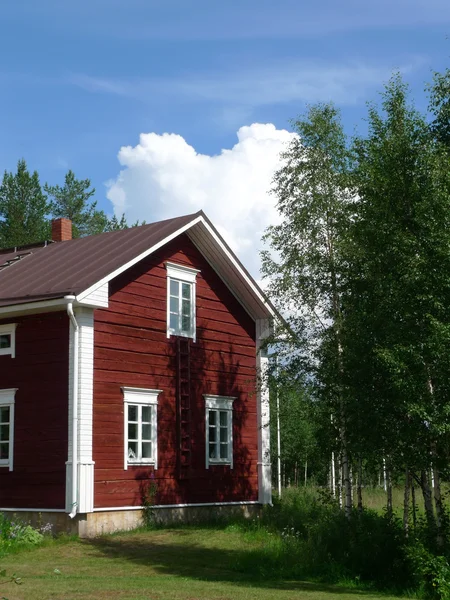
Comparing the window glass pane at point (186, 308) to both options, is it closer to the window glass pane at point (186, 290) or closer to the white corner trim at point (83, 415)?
the window glass pane at point (186, 290)

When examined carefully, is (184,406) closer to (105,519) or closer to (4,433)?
(105,519)

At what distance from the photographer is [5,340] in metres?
22.8

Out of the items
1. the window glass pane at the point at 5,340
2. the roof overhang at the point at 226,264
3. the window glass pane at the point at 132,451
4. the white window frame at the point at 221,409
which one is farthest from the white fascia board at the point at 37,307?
the white window frame at the point at 221,409

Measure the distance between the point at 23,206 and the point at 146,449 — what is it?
36.2 metres

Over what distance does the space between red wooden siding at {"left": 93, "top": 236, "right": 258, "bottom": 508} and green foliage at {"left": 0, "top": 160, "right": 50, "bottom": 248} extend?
102ft

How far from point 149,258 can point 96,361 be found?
11.6 ft

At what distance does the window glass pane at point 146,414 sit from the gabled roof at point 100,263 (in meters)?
3.79

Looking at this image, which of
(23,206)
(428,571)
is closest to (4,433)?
(428,571)

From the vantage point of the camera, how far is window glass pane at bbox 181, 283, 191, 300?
25266 millimetres

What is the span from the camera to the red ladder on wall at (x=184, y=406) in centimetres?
2423

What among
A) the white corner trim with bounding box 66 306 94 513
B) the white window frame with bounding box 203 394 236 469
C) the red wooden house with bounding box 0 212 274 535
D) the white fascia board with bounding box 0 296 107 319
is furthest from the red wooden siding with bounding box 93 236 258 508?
the white fascia board with bounding box 0 296 107 319

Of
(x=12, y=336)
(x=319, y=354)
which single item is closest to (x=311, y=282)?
(x=319, y=354)

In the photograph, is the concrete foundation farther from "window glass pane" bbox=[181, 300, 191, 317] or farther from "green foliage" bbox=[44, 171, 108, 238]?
"green foliage" bbox=[44, 171, 108, 238]

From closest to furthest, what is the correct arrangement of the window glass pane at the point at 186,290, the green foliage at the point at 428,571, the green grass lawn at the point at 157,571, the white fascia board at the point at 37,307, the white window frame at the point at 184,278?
the green grass lawn at the point at 157,571 < the green foliage at the point at 428,571 < the white fascia board at the point at 37,307 < the white window frame at the point at 184,278 < the window glass pane at the point at 186,290
